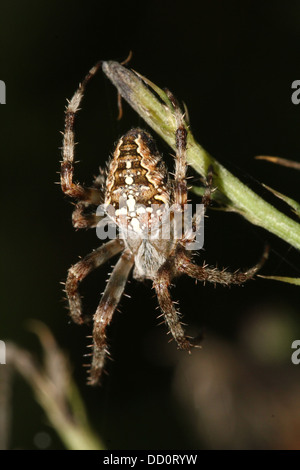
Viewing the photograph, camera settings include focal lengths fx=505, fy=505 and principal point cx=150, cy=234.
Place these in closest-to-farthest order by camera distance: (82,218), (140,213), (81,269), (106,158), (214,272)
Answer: (214,272), (140,213), (82,218), (81,269), (106,158)

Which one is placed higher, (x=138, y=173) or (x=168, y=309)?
(x=138, y=173)

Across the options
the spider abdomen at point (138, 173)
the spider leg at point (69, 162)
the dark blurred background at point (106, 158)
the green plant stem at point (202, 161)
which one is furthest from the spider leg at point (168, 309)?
the green plant stem at point (202, 161)

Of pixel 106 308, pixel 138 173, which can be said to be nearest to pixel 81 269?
pixel 106 308

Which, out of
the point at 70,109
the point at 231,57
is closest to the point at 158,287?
the point at 70,109

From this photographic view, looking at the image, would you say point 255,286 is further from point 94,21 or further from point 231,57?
point 94,21

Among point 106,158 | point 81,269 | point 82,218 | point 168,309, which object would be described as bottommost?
point 168,309

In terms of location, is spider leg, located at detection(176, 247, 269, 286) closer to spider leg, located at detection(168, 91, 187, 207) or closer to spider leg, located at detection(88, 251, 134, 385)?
spider leg, located at detection(168, 91, 187, 207)

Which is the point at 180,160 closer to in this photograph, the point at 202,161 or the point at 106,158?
the point at 202,161

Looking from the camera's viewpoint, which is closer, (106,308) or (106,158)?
(106,308)
